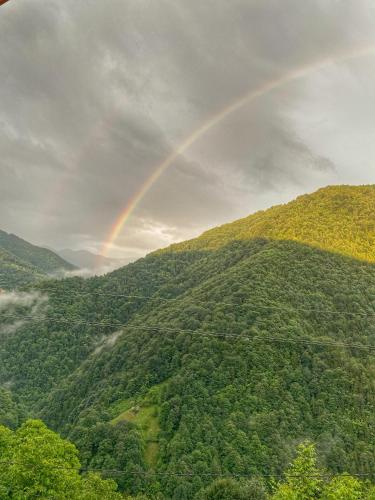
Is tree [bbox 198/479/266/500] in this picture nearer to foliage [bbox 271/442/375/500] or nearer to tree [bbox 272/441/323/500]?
tree [bbox 272/441/323/500]

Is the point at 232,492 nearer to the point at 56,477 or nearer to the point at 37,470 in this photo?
the point at 56,477

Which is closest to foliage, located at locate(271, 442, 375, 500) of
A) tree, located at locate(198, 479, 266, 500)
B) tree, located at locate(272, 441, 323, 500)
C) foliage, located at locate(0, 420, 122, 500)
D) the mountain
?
tree, located at locate(272, 441, 323, 500)

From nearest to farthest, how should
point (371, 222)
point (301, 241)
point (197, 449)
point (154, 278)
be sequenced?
point (197, 449)
point (301, 241)
point (371, 222)
point (154, 278)

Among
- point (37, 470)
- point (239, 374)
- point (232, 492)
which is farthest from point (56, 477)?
point (239, 374)

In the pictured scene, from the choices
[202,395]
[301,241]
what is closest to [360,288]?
[301,241]

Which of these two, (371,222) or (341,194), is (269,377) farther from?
(341,194)

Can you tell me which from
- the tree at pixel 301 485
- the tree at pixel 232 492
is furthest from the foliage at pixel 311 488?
the tree at pixel 232 492
